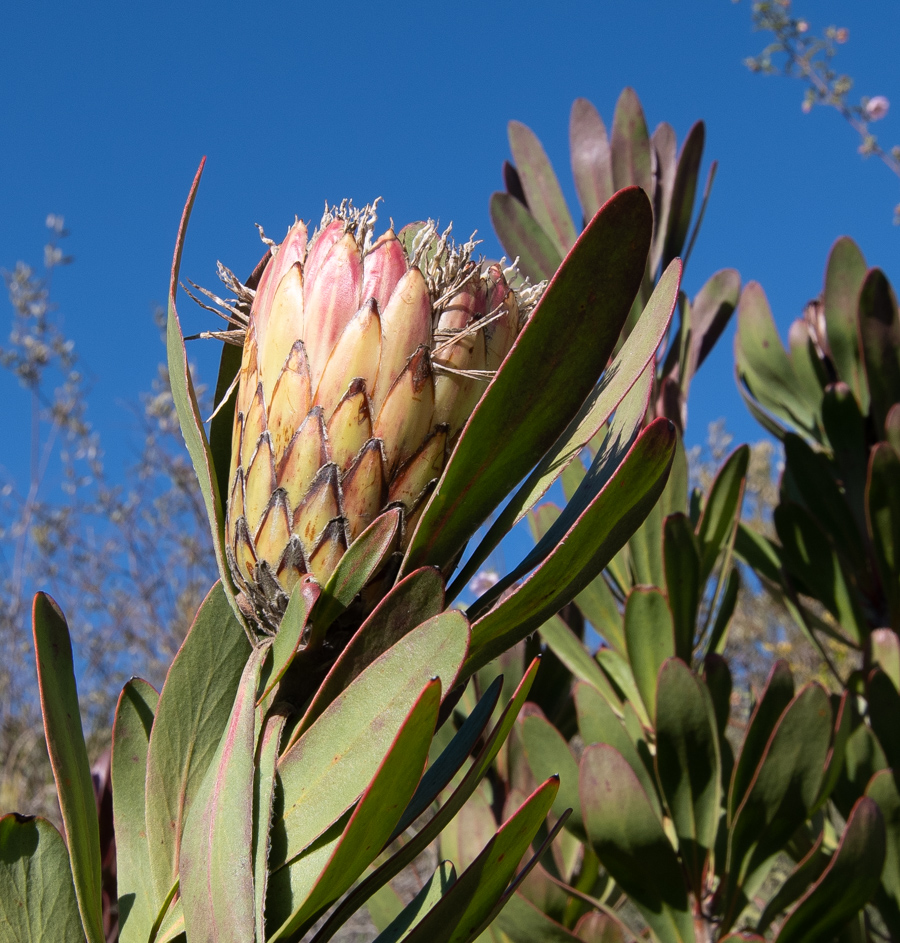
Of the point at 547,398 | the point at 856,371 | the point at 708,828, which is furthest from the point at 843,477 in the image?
the point at 547,398

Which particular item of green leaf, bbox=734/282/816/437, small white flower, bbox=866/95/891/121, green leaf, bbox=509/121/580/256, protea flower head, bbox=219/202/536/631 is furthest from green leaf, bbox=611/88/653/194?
small white flower, bbox=866/95/891/121

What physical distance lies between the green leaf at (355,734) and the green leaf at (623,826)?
667mm

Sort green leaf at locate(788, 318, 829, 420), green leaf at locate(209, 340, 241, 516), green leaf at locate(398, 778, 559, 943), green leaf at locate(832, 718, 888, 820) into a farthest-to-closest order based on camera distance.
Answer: green leaf at locate(788, 318, 829, 420)
green leaf at locate(832, 718, 888, 820)
green leaf at locate(209, 340, 241, 516)
green leaf at locate(398, 778, 559, 943)

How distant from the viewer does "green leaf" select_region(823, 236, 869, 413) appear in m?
1.97

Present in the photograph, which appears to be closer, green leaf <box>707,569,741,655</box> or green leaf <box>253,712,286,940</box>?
green leaf <box>253,712,286,940</box>

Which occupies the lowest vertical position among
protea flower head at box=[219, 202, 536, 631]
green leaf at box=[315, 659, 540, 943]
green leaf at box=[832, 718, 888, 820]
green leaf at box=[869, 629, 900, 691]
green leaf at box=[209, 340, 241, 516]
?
green leaf at box=[832, 718, 888, 820]

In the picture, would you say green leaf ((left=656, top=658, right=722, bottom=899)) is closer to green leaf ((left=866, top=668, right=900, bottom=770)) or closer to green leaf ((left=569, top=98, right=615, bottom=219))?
green leaf ((left=866, top=668, right=900, bottom=770))

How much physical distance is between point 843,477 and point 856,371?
26 cm

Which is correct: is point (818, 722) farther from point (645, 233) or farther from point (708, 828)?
point (645, 233)

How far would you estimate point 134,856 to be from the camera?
0.77 metres

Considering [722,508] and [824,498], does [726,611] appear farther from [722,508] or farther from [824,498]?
[824,498]

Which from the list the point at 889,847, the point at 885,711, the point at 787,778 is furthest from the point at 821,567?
the point at 787,778

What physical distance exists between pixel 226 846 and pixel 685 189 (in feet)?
5.56

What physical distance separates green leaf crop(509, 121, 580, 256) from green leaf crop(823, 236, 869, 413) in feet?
2.02
